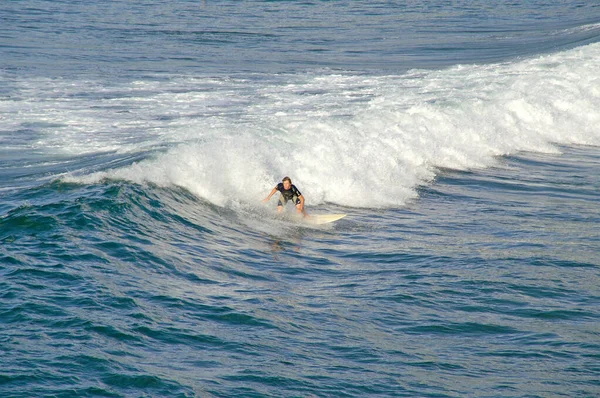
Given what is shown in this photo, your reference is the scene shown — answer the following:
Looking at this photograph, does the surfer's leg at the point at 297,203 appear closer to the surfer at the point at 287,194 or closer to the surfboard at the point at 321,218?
the surfer at the point at 287,194

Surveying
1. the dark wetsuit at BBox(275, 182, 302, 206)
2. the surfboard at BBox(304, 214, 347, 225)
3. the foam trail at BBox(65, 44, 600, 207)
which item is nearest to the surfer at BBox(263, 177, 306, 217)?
the dark wetsuit at BBox(275, 182, 302, 206)

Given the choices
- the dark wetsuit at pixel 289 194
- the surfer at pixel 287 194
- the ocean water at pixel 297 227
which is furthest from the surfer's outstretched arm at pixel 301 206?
the ocean water at pixel 297 227

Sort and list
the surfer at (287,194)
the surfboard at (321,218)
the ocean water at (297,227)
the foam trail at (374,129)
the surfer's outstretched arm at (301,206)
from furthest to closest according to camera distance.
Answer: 1. the foam trail at (374,129)
2. the surfer at (287,194)
3. the surfer's outstretched arm at (301,206)
4. the surfboard at (321,218)
5. the ocean water at (297,227)

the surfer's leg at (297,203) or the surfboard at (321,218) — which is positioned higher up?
the surfer's leg at (297,203)

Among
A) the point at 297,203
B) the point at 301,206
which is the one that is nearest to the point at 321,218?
the point at 301,206

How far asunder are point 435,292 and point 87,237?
17.4 ft

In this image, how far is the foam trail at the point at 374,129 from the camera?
18.0m

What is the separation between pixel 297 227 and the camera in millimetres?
15789

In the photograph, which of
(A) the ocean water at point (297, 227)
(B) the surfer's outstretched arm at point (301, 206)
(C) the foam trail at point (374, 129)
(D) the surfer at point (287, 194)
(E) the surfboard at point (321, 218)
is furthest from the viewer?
(C) the foam trail at point (374, 129)

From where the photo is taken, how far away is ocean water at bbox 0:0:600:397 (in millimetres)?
9266

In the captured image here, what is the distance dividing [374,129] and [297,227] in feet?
24.5

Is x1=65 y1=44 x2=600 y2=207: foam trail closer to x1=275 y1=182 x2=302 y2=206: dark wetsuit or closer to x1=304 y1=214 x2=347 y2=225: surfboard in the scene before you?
x1=275 y1=182 x2=302 y2=206: dark wetsuit

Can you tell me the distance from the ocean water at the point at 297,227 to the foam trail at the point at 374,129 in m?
0.09

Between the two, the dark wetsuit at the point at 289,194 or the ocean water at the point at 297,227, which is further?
the dark wetsuit at the point at 289,194
